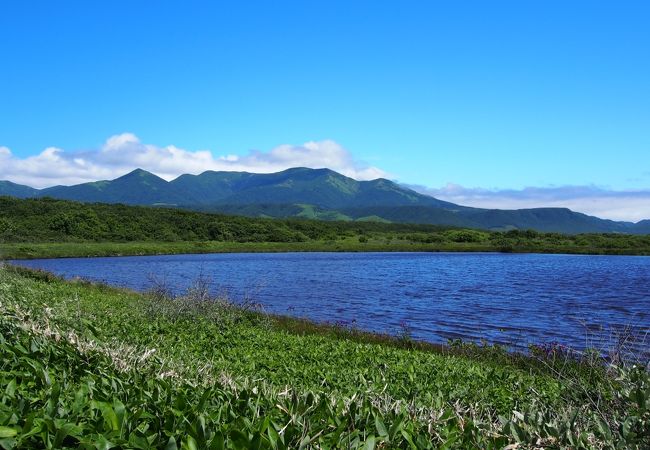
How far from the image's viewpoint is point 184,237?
118812 mm

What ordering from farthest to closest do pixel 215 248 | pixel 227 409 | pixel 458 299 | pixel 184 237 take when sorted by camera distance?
pixel 184 237 → pixel 215 248 → pixel 458 299 → pixel 227 409

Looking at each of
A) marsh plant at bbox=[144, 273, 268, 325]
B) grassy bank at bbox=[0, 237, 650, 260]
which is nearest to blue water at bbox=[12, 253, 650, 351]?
marsh plant at bbox=[144, 273, 268, 325]

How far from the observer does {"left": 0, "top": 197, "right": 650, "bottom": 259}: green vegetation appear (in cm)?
9475

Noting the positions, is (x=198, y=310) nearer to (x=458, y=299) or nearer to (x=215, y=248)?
(x=458, y=299)

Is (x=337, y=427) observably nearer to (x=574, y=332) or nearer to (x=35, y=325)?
(x=35, y=325)

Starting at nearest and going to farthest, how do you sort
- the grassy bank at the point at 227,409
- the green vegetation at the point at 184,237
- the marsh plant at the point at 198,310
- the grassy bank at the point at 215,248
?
the grassy bank at the point at 227,409 → the marsh plant at the point at 198,310 → the grassy bank at the point at 215,248 → the green vegetation at the point at 184,237

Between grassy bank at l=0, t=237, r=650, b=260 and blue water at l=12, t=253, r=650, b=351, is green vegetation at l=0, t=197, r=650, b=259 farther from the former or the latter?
blue water at l=12, t=253, r=650, b=351

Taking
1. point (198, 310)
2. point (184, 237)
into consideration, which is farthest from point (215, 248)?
point (198, 310)

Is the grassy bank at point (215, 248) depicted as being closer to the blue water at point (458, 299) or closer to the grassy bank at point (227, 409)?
the blue water at point (458, 299)

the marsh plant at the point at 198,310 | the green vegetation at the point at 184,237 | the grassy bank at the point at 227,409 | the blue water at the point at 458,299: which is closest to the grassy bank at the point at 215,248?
the green vegetation at the point at 184,237

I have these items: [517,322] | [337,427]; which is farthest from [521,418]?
[517,322]

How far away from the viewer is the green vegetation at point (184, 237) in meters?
94.8

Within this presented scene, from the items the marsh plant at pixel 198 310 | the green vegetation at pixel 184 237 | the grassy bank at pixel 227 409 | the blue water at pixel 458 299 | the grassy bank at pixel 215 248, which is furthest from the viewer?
the green vegetation at pixel 184 237

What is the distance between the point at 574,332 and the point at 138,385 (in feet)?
72.2
